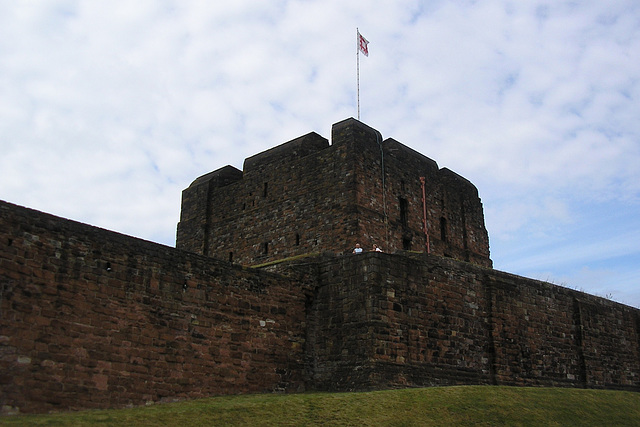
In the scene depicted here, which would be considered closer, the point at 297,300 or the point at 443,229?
the point at 297,300

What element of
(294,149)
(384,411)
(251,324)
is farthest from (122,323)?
(294,149)

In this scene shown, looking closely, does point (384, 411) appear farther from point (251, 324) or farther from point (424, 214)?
point (424, 214)

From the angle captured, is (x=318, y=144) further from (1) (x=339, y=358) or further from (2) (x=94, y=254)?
(2) (x=94, y=254)

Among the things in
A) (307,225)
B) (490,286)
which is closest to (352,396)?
(490,286)

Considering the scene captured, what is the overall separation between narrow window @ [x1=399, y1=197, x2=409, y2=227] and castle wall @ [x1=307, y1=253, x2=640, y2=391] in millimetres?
4179

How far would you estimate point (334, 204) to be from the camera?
75.2 feet

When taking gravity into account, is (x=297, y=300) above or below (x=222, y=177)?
below

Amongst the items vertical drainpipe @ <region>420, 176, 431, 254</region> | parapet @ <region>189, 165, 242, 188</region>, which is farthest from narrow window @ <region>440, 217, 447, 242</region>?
parapet @ <region>189, 165, 242, 188</region>

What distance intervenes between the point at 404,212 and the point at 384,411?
455 inches

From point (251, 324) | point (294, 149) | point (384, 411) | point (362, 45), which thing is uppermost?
point (362, 45)

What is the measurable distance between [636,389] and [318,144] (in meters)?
14.6

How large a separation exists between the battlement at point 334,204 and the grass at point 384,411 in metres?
7.56

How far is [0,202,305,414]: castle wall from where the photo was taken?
43.2 feet

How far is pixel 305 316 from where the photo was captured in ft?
61.8
